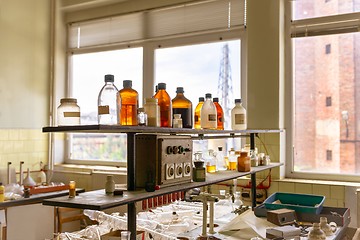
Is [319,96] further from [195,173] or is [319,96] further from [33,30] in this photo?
[33,30]

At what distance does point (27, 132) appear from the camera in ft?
15.6

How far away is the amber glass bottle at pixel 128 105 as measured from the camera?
1.74 metres

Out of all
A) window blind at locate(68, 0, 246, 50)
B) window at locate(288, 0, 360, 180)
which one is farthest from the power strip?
window blind at locate(68, 0, 246, 50)

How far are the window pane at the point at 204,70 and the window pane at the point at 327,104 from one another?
647mm

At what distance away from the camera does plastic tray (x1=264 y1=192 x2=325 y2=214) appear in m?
2.61

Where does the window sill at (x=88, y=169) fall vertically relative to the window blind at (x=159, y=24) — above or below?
below

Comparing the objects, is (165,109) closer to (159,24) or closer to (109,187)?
(109,187)

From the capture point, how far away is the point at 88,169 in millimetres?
4750

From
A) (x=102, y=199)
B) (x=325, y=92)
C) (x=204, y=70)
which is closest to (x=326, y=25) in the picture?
(x=325, y=92)

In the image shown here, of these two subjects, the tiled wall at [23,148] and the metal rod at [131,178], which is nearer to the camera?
the metal rod at [131,178]

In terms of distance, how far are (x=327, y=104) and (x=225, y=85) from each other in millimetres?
1032

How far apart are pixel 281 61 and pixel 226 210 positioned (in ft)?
5.11

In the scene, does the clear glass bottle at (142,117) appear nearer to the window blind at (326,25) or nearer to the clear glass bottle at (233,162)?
the clear glass bottle at (233,162)

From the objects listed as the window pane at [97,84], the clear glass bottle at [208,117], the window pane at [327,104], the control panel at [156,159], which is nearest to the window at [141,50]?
the window pane at [97,84]
